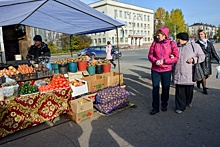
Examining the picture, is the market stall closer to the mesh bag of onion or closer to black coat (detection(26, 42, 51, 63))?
the mesh bag of onion

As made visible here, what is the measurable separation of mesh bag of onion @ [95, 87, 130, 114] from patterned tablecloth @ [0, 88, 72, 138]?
2.66 ft

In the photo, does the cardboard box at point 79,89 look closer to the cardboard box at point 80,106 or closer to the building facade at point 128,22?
the cardboard box at point 80,106

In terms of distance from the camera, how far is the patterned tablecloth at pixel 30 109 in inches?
118

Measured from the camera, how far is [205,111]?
4.09m

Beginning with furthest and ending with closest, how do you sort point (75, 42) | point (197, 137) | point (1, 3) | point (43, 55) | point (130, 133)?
point (75, 42)
point (43, 55)
point (1, 3)
point (130, 133)
point (197, 137)

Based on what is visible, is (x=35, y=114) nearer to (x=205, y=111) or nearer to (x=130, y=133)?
(x=130, y=133)

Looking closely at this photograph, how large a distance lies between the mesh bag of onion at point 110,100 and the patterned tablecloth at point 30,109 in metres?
0.81

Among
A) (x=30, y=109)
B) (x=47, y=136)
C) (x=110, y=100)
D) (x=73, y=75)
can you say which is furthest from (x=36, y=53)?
(x=47, y=136)

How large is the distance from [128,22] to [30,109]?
191 ft

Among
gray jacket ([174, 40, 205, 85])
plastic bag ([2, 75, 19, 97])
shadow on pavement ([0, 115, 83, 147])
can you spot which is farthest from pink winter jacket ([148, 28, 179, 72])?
plastic bag ([2, 75, 19, 97])

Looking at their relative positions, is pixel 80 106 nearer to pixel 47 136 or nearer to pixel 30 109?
pixel 47 136

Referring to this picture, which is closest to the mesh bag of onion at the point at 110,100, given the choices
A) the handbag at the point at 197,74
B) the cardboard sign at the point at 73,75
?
the cardboard sign at the point at 73,75

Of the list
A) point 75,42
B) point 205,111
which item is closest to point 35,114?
point 205,111

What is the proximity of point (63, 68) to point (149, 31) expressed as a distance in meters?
66.5
